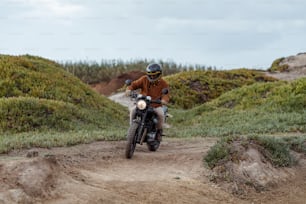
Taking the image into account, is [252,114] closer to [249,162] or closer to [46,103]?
[46,103]

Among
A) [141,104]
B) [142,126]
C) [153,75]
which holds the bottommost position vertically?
[142,126]

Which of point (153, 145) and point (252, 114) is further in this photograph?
point (252, 114)

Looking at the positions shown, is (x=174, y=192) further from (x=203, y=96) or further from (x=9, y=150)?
(x=203, y=96)

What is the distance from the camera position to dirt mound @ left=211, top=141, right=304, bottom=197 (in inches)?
346

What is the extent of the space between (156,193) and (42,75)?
497 inches

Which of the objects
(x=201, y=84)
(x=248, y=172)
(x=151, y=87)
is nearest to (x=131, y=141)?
(x=151, y=87)

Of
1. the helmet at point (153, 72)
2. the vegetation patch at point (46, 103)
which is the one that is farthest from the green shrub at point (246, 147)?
the vegetation patch at point (46, 103)

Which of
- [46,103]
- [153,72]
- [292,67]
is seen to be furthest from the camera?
[292,67]

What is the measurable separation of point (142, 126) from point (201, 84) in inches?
807

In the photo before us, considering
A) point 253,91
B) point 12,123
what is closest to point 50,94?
point 12,123

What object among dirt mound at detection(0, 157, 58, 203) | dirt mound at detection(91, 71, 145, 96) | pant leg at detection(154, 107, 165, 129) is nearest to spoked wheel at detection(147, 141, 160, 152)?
pant leg at detection(154, 107, 165, 129)

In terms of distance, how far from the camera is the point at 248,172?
9094 millimetres

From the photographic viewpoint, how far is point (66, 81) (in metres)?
20.5

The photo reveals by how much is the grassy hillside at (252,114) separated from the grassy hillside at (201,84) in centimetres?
559
